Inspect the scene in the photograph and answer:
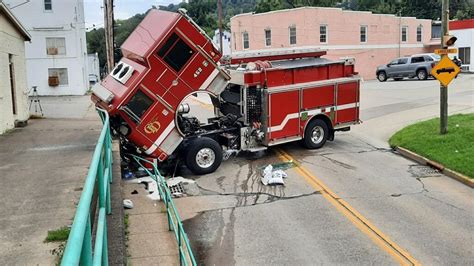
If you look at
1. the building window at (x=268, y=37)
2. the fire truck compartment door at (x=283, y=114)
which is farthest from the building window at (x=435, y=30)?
the fire truck compartment door at (x=283, y=114)

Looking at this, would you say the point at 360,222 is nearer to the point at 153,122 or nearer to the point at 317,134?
the point at 153,122

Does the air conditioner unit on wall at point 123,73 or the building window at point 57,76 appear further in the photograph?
the building window at point 57,76

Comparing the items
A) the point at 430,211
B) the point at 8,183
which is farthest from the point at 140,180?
the point at 430,211

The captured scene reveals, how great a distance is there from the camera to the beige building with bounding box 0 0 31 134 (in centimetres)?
1797

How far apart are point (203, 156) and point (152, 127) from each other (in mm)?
1437

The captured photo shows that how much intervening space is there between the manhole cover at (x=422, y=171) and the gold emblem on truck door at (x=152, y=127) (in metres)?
6.25

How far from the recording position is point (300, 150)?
15.1 meters

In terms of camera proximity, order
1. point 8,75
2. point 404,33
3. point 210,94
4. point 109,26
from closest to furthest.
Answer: point 210,94 → point 8,75 → point 109,26 → point 404,33

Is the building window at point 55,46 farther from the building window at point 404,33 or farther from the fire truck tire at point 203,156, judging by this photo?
the building window at point 404,33

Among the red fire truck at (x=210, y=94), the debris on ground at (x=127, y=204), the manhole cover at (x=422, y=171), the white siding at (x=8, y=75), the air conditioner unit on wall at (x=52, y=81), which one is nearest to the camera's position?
the debris on ground at (x=127, y=204)

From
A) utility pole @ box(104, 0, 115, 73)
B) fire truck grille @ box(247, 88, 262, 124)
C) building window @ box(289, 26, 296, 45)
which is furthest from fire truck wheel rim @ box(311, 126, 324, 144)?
building window @ box(289, 26, 296, 45)

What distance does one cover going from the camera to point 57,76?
1601 inches

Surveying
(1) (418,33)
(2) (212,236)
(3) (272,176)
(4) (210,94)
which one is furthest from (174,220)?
(1) (418,33)

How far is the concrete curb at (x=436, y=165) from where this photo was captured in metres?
11.7
